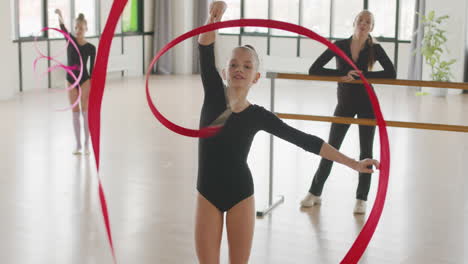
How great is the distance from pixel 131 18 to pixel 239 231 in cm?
1347

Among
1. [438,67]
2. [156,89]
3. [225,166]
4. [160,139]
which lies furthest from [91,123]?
[438,67]

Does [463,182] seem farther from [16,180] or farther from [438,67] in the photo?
[438,67]

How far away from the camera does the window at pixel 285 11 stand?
1606cm

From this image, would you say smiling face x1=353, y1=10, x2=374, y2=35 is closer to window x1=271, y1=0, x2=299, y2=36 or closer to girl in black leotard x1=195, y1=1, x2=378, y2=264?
girl in black leotard x1=195, y1=1, x2=378, y2=264

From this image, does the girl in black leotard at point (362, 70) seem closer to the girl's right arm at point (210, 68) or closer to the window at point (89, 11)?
the girl's right arm at point (210, 68)

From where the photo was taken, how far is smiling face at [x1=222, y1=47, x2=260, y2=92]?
3.04 m

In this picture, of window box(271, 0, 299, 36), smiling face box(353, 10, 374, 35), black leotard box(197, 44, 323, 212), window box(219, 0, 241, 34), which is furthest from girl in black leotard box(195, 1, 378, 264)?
window box(219, 0, 241, 34)

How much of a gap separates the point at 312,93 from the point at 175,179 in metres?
7.18

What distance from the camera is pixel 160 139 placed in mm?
8578

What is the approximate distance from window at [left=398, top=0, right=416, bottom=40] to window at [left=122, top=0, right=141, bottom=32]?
6010mm

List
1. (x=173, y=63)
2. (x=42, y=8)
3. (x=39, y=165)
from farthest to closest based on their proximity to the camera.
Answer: (x=173, y=63) → (x=42, y=8) → (x=39, y=165)

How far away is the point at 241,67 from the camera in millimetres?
3049

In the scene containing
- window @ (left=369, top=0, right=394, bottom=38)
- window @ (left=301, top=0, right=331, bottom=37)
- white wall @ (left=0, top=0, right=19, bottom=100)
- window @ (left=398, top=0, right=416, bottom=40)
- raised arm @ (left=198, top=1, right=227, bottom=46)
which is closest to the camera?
raised arm @ (left=198, top=1, right=227, bottom=46)

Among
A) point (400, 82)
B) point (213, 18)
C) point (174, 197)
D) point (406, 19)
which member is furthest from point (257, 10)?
point (213, 18)
